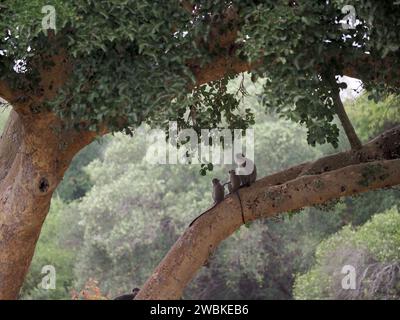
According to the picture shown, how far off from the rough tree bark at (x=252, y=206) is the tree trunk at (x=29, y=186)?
48.6 inches

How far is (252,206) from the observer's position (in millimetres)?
8688

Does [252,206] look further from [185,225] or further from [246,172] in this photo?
[185,225]

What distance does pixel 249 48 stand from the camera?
635 centimetres

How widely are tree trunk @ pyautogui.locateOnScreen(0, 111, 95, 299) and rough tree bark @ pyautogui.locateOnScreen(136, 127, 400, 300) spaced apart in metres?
1.23

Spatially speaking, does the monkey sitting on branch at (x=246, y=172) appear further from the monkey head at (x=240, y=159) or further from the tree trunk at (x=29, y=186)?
the tree trunk at (x=29, y=186)

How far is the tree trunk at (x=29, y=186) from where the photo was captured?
26.9 ft

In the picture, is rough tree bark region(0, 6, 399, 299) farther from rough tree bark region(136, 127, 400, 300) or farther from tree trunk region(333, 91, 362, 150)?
tree trunk region(333, 91, 362, 150)

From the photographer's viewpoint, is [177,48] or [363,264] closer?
[177,48]

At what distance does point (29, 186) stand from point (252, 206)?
83.4 inches
